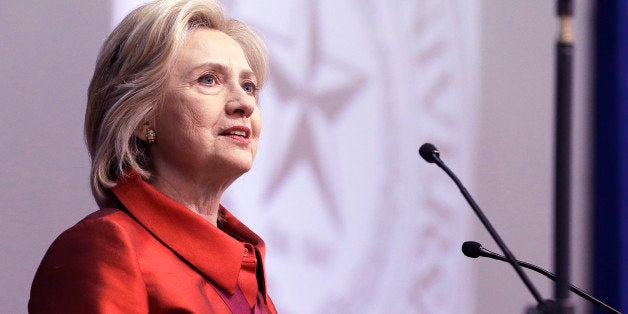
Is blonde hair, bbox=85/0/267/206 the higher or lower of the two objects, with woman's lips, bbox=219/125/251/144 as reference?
higher

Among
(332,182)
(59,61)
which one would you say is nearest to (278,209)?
(332,182)

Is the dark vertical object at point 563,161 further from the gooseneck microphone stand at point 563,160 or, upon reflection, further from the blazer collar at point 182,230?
the blazer collar at point 182,230

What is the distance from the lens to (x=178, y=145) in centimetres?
174

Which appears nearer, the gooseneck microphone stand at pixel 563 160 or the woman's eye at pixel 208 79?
the gooseneck microphone stand at pixel 563 160

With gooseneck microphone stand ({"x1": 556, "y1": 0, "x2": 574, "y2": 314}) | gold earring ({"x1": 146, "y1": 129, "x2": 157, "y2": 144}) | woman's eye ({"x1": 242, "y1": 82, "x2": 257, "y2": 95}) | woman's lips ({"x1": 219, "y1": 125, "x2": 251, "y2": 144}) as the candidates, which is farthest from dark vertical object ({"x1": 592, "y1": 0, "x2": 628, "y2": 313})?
gooseneck microphone stand ({"x1": 556, "y1": 0, "x2": 574, "y2": 314})

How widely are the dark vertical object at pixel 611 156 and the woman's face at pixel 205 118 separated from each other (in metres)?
2.11

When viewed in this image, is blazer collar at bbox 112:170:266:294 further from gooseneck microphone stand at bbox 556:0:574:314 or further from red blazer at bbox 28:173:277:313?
gooseneck microphone stand at bbox 556:0:574:314

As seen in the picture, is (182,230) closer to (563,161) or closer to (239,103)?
(239,103)

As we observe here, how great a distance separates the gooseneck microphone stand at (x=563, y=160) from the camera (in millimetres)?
1053

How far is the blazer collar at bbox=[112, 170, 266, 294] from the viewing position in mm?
1651

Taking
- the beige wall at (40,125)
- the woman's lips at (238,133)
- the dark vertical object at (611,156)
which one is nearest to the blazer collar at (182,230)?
the woman's lips at (238,133)

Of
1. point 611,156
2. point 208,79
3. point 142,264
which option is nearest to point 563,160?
point 142,264

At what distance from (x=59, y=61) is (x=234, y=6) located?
0.55m

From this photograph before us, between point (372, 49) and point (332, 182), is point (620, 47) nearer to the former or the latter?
point (372, 49)
